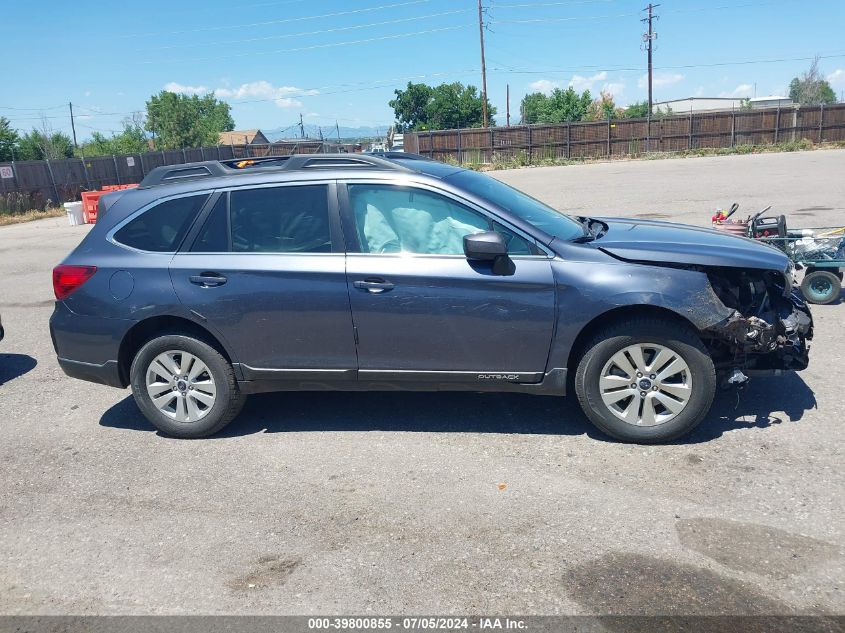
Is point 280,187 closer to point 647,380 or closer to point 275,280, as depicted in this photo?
point 275,280

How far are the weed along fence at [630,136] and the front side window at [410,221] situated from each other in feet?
125

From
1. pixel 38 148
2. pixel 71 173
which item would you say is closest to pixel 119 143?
pixel 38 148

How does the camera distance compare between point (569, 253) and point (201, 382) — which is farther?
point (201, 382)

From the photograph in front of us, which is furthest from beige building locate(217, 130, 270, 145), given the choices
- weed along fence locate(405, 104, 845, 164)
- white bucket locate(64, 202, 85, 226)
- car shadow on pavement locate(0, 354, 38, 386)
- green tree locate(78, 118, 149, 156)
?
car shadow on pavement locate(0, 354, 38, 386)

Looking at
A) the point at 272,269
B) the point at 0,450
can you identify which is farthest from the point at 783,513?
the point at 0,450

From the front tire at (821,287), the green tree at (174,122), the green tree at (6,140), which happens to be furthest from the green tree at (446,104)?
the front tire at (821,287)

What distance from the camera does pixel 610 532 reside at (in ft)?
11.8

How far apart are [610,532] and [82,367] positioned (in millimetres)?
3817

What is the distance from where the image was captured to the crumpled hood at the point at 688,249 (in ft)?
14.4

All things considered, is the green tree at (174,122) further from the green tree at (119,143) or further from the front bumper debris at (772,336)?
the front bumper debris at (772,336)

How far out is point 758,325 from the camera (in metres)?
4.36

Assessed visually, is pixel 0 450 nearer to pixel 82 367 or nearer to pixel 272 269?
pixel 82 367

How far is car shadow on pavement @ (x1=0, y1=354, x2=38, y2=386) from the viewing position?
22.3 feet

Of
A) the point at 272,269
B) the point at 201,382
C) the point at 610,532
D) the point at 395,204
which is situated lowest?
the point at 610,532
